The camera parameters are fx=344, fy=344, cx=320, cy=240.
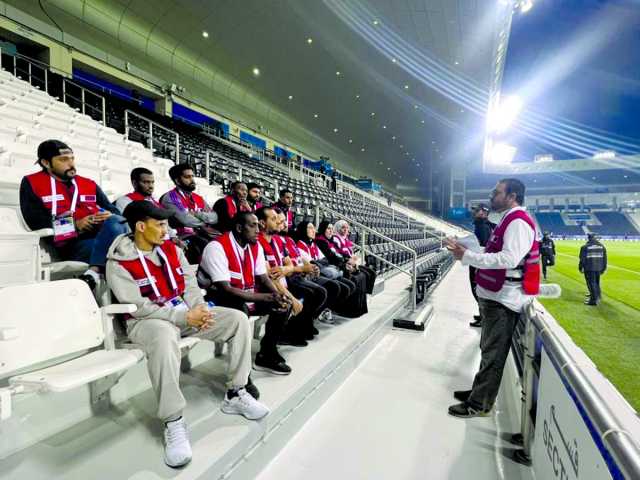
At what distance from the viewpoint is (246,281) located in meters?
2.20

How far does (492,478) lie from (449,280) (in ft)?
21.1

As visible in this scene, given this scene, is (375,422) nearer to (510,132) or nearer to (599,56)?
(599,56)

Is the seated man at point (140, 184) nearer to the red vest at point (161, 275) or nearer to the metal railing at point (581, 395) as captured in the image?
the red vest at point (161, 275)

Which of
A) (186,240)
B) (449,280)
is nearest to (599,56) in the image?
(449,280)

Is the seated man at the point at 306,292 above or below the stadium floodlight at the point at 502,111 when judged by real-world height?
below

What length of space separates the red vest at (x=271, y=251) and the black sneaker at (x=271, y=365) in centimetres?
72

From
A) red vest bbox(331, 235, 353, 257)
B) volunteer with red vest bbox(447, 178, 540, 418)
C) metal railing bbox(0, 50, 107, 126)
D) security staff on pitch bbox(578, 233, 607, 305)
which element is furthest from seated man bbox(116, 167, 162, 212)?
security staff on pitch bbox(578, 233, 607, 305)

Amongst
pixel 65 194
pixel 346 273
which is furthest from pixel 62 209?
pixel 346 273

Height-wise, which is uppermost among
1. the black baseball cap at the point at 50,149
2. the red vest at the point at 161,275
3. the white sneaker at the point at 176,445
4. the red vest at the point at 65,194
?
the black baseball cap at the point at 50,149

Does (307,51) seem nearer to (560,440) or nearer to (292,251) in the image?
(292,251)

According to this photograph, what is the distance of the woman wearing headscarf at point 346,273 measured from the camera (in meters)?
3.47

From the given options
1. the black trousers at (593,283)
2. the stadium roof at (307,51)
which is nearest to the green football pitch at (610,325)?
the black trousers at (593,283)

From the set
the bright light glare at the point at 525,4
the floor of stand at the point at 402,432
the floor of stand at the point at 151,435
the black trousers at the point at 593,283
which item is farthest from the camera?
the bright light glare at the point at 525,4

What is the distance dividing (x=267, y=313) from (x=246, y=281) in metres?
0.25
